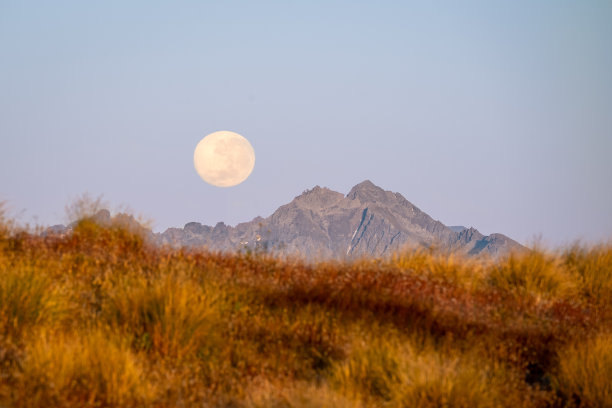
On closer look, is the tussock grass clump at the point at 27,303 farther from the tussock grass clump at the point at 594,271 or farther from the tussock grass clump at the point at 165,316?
the tussock grass clump at the point at 594,271

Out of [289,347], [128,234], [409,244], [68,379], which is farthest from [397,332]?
[128,234]

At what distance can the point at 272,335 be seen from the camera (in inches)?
301

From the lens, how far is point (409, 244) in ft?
41.3

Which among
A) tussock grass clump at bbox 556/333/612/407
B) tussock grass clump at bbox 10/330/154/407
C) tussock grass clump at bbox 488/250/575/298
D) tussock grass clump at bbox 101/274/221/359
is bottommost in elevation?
tussock grass clump at bbox 10/330/154/407

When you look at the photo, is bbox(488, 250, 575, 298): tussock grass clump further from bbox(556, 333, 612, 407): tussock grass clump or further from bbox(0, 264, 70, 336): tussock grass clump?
bbox(0, 264, 70, 336): tussock grass clump

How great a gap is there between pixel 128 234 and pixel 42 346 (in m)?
5.37

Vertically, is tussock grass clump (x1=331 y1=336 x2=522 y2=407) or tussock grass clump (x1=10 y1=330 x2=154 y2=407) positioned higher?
tussock grass clump (x1=331 y1=336 x2=522 y2=407)

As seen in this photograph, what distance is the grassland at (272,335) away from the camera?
6039 millimetres

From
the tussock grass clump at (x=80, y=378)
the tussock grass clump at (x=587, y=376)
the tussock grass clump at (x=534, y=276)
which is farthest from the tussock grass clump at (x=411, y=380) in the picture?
the tussock grass clump at (x=534, y=276)

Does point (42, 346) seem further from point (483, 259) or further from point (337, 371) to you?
point (483, 259)

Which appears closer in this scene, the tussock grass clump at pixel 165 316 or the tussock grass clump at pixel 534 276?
the tussock grass clump at pixel 165 316

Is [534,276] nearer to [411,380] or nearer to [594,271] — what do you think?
[594,271]

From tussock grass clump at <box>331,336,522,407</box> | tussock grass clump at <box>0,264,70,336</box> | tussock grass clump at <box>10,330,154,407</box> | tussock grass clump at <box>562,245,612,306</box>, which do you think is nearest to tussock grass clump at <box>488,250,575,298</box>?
tussock grass clump at <box>562,245,612,306</box>

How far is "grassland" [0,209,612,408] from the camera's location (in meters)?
6.04
